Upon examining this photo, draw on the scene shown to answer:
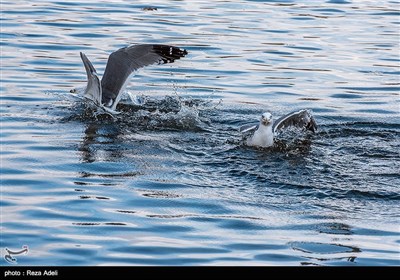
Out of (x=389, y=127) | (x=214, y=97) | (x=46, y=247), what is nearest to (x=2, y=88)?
(x=214, y=97)

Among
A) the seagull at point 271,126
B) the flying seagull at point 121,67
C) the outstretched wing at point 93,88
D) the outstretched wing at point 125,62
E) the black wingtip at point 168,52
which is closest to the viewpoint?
the seagull at point 271,126

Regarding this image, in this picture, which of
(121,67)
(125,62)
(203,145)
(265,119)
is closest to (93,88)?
(121,67)

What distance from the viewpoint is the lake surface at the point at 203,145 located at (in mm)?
7363

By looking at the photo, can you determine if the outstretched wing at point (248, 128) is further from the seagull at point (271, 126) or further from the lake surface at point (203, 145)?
the lake surface at point (203, 145)

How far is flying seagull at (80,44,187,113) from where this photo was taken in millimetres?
11344

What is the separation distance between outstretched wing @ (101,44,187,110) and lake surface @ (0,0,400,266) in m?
0.26

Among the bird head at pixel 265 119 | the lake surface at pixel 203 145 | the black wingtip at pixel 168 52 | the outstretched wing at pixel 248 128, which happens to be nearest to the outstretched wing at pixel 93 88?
the lake surface at pixel 203 145

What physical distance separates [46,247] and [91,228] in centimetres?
49

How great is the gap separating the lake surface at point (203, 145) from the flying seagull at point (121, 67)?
0.73 feet

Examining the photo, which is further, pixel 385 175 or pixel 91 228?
pixel 385 175

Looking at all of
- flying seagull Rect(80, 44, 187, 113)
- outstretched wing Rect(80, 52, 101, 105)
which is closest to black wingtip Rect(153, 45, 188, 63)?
flying seagull Rect(80, 44, 187, 113)

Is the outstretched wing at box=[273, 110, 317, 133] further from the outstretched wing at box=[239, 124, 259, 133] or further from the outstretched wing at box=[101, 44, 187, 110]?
the outstretched wing at box=[101, 44, 187, 110]

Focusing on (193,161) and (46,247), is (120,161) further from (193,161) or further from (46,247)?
(46,247)

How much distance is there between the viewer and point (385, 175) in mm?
9164
